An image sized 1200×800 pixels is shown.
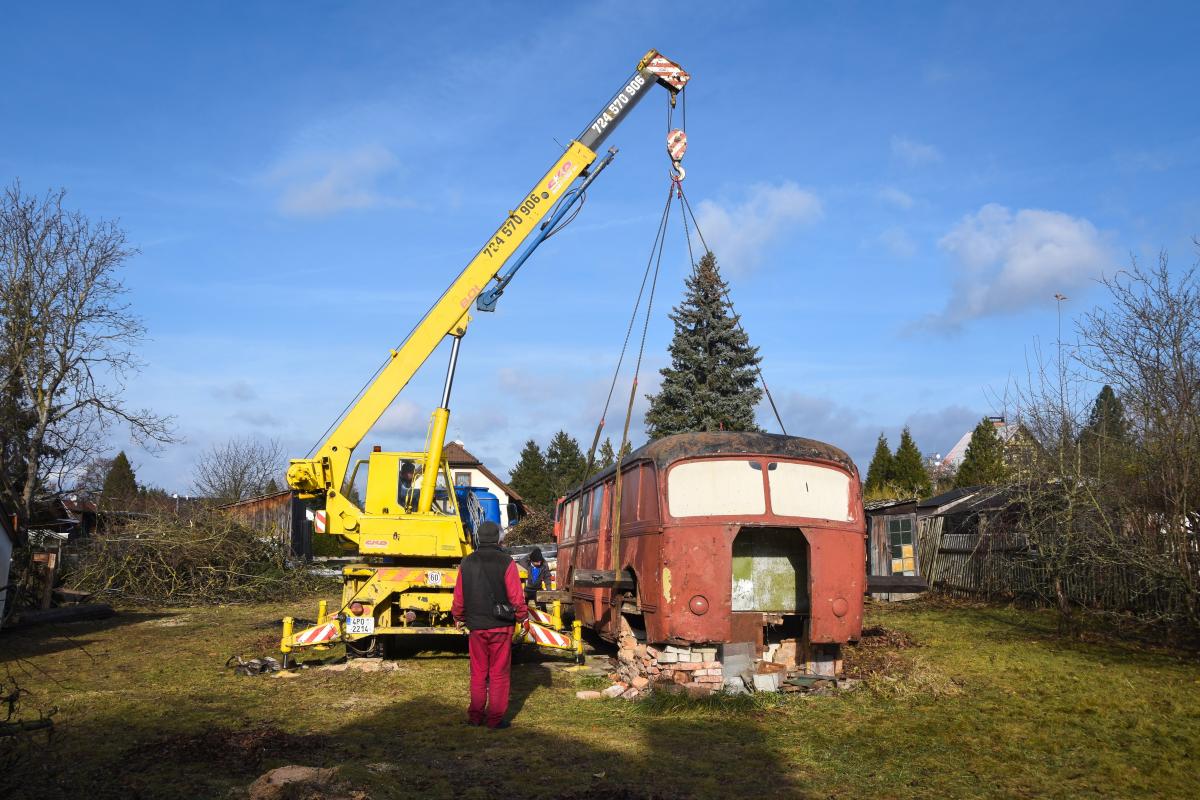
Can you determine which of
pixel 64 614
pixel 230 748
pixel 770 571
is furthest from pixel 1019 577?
pixel 64 614

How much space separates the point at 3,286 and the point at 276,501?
11.3 meters

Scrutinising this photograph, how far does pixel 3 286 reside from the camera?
82.5 ft

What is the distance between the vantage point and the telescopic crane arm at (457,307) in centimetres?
1259

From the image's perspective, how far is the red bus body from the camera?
8953 millimetres

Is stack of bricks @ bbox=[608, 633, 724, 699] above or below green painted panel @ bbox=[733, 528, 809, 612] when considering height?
below

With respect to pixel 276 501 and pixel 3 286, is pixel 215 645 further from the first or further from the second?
pixel 276 501

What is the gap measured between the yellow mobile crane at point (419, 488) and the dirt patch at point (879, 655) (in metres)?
3.29

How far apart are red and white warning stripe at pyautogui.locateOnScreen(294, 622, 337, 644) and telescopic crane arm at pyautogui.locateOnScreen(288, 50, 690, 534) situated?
5.11ft

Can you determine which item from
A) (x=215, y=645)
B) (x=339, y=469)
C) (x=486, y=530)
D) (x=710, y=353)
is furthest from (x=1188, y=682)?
(x=710, y=353)

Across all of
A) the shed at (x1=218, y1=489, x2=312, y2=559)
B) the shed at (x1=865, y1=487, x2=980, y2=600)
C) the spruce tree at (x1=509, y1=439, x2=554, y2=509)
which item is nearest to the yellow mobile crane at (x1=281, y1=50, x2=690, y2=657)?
the shed at (x1=865, y1=487, x2=980, y2=600)

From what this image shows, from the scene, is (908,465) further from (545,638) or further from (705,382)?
(545,638)

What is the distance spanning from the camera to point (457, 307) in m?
13.2

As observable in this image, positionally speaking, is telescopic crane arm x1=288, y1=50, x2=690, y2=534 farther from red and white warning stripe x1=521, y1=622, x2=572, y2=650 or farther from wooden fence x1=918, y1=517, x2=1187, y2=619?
wooden fence x1=918, y1=517, x2=1187, y2=619

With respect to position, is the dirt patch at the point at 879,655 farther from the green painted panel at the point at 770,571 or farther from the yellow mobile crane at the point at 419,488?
the yellow mobile crane at the point at 419,488
